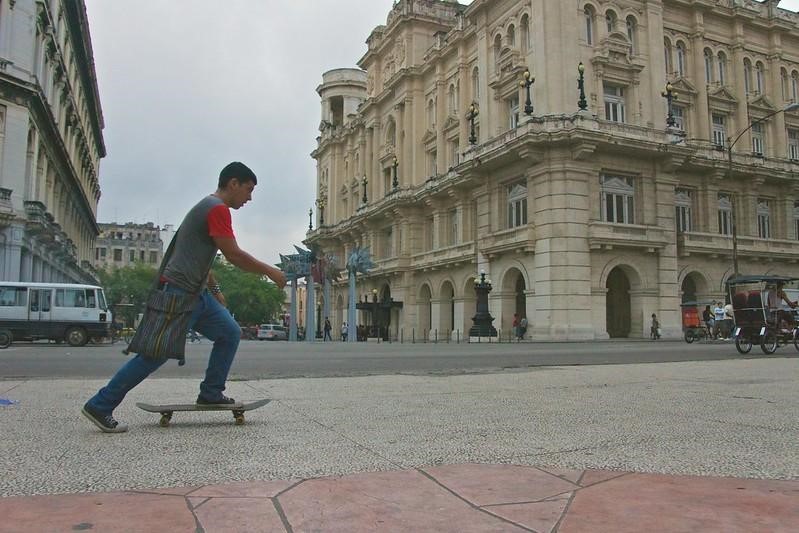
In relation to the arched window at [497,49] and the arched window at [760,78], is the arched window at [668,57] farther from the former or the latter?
the arched window at [497,49]

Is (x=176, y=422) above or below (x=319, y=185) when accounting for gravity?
below

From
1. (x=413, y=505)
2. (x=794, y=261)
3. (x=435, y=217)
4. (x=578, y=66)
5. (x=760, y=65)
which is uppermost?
(x=760, y=65)

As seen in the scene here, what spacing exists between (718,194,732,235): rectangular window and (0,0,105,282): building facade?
37060 mm

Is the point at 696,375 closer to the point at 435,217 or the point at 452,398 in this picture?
the point at 452,398

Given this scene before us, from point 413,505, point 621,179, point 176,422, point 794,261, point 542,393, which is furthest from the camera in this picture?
point 794,261

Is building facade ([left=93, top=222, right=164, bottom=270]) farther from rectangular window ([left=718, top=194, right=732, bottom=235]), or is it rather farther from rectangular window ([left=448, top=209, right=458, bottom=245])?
rectangular window ([left=718, top=194, right=732, bottom=235])

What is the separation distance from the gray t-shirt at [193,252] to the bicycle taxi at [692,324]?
85.7 ft

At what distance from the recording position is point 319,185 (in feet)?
214

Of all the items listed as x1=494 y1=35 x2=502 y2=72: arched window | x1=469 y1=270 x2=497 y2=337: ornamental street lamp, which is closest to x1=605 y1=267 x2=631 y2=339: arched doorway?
x1=469 y1=270 x2=497 y2=337: ornamental street lamp

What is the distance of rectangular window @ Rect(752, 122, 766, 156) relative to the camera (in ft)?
127

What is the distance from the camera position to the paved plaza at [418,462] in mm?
2619

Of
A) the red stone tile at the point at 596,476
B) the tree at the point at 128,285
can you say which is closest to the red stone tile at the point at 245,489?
the red stone tile at the point at 596,476

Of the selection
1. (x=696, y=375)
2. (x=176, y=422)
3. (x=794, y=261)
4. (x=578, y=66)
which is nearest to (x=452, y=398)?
(x=176, y=422)

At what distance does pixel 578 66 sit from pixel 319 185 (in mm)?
38214
